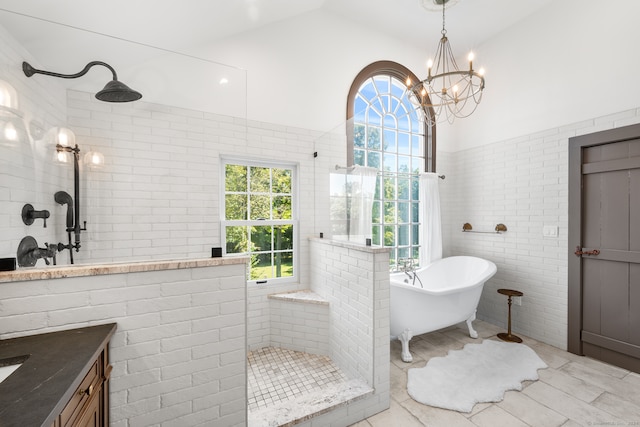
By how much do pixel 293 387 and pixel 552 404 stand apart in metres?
1.90

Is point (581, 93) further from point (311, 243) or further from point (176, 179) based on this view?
point (176, 179)

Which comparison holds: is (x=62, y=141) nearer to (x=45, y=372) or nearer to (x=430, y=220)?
(x=45, y=372)

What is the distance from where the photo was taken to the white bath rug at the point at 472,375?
2055mm

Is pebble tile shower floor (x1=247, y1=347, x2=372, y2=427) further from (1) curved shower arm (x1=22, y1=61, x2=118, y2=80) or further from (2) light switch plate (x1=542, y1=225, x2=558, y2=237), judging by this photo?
(2) light switch plate (x1=542, y1=225, x2=558, y2=237)

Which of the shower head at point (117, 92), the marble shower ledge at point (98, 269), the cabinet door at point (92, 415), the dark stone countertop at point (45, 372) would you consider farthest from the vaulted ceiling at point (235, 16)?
the cabinet door at point (92, 415)

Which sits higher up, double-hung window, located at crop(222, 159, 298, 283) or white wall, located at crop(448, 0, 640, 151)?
white wall, located at crop(448, 0, 640, 151)

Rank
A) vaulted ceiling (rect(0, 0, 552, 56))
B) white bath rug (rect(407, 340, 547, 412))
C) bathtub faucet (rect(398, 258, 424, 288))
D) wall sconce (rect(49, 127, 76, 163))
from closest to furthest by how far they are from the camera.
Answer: vaulted ceiling (rect(0, 0, 552, 56)), wall sconce (rect(49, 127, 76, 163)), white bath rug (rect(407, 340, 547, 412)), bathtub faucet (rect(398, 258, 424, 288))

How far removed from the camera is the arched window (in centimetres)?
332

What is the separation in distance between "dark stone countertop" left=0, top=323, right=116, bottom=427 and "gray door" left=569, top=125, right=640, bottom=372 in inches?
149

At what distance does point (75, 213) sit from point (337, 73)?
2.84 meters

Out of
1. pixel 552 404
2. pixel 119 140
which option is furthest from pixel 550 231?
pixel 119 140

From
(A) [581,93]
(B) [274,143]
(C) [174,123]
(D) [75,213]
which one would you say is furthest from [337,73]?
(D) [75,213]

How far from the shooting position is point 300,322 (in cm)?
264

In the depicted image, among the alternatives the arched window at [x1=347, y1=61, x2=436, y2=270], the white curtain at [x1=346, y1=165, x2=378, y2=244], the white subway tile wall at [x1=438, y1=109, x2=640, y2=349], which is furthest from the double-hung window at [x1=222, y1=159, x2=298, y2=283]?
the white subway tile wall at [x1=438, y1=109, x2=640, y2=349]
